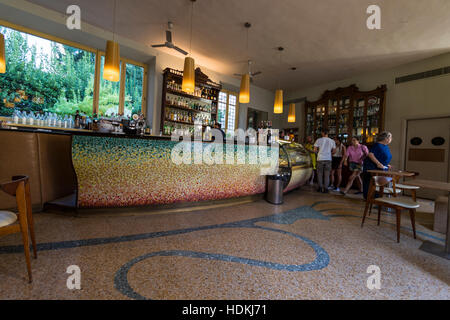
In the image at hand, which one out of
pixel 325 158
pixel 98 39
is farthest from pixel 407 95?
pixel 98 39

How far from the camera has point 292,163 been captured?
4520 millimetres

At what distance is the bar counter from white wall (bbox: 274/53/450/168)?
6158mm

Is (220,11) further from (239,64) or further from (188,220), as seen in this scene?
(188,220)

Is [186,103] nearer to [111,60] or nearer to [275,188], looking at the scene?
[111,60]

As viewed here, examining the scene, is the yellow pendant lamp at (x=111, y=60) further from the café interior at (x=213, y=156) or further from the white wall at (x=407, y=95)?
the white wall at (x=407, y=95)

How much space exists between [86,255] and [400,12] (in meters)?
6.24

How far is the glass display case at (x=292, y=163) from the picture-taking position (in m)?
4.38

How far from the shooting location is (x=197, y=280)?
62.1 inches

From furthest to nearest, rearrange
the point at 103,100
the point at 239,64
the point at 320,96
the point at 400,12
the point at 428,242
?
the point at 320,96, the point at 239,64, the point at 103,100, the point at 400,12, the point at 428,242

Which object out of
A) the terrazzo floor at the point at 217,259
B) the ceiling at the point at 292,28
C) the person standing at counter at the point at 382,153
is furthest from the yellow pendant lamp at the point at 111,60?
the person standing at counter at the point at 382,153

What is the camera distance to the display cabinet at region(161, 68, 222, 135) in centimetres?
616

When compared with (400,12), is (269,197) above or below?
below

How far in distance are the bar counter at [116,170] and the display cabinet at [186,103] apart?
3.16 metres

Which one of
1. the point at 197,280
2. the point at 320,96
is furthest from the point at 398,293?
the point at 320,96
